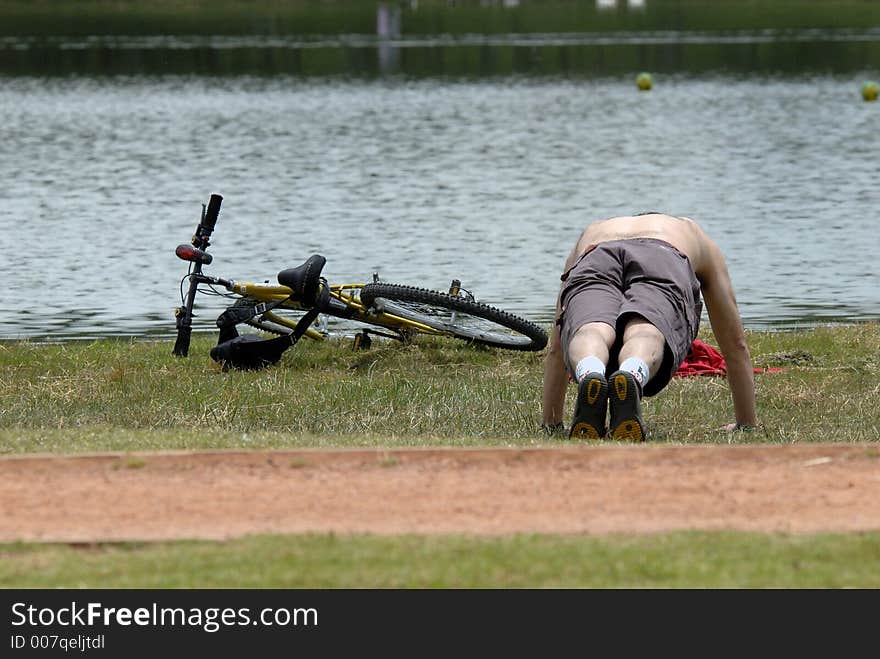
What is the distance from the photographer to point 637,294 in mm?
8922

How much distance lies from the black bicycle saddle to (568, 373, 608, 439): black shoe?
4.52 meters

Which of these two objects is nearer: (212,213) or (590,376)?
(590,376)

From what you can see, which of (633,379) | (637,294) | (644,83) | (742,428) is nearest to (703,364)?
(742,428)

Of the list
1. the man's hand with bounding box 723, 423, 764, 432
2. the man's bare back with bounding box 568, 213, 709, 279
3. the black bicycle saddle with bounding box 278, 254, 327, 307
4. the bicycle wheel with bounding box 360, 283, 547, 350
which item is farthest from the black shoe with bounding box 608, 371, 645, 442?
the bicycle wheel with bounding box 360, 283, 547, 350

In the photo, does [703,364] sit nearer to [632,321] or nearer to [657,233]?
[657,233]

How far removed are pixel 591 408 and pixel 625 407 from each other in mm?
174

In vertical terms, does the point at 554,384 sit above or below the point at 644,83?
above

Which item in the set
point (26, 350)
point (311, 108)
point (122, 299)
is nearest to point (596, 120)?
point (311, 108)

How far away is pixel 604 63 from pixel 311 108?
2037cm

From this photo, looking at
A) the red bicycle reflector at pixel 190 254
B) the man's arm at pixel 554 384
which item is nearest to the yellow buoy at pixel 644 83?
the red bicycle reflector at pixel 190 254

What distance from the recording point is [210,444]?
8.66m

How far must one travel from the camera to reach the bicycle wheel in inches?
516

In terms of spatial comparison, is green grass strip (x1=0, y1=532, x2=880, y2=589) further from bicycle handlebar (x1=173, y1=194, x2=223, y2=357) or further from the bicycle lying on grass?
bicycle handlebar (x1=173, y1=194, x2=223, y2=357)

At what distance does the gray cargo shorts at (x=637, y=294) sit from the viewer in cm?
883
